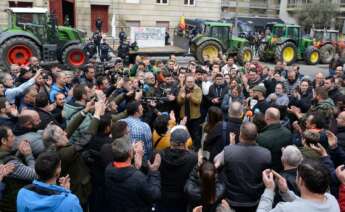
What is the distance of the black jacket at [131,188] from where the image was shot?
3270 mm

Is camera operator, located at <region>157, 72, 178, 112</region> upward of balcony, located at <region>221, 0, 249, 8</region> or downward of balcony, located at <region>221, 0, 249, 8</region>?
downward

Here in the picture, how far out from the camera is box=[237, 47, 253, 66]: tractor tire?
1941 centimetres

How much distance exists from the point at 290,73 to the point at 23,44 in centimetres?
1038

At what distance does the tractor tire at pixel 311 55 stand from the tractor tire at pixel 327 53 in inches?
23.8

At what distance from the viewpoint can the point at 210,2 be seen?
3334 centimetres

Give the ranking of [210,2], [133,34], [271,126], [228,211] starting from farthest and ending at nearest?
[210,2] < [133,34] < [271,126] < [228,211]

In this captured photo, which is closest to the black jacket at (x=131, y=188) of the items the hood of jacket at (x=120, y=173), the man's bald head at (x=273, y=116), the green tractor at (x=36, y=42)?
the hood of jacket at (x=120, y=173)

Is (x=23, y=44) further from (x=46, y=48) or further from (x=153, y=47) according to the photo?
(x=153, y=47)

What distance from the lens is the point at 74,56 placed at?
15.3 meters

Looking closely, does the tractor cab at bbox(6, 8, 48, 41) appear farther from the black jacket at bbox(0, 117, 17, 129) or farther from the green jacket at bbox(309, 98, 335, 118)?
the green jacket at bbox(309, 98, 335, 118)

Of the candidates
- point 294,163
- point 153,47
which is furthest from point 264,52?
point 294,163

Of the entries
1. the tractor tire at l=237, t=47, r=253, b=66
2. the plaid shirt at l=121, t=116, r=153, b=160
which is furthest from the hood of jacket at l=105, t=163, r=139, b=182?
the tractor tire at l=237, t=47, r=253, b=66

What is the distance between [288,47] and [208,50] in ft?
16.4

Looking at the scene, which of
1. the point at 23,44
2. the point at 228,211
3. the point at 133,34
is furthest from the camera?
the point at 133,34
